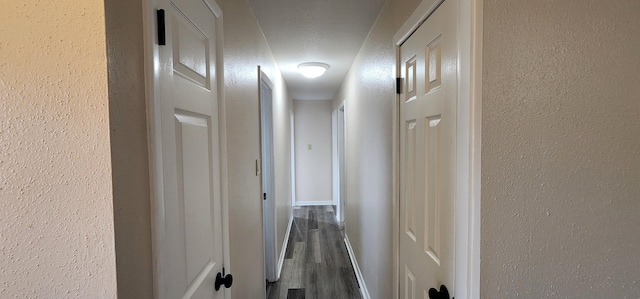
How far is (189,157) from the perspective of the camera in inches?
34.9

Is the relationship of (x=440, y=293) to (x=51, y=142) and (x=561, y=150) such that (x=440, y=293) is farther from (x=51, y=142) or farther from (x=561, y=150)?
(x=51, y=142)

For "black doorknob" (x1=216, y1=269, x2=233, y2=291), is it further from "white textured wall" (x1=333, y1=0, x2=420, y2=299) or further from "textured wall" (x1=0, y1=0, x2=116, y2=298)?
"white textured wall" (x1=333, y1=0, x2=420, y2=299)

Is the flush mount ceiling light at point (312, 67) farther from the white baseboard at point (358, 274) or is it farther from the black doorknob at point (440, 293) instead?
the black doorknob at point (440, 293)

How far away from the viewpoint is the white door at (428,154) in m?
0.93

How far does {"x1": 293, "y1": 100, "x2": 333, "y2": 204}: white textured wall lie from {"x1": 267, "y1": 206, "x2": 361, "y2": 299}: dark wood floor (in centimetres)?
116

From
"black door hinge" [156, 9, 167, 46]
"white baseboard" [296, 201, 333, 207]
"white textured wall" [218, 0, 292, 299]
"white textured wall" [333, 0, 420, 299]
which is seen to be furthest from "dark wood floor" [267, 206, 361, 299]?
"black door hinge" [156, 9, 167, 46]

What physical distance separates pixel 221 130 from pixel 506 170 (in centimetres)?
101

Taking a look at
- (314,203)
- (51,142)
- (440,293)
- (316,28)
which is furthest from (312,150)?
(51,142)

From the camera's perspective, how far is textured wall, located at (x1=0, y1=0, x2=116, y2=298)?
0.54m

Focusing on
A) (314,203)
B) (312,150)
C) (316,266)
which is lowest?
(316,266)

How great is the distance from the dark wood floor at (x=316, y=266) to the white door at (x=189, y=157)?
5.66 ft

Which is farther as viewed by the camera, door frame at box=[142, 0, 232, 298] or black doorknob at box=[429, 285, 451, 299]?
black doorknob at box=[429, 285, 451, 299]

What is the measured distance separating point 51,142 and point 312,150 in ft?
17.1

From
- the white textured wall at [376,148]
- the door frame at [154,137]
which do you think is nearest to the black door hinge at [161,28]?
the door frame at [154,137]
